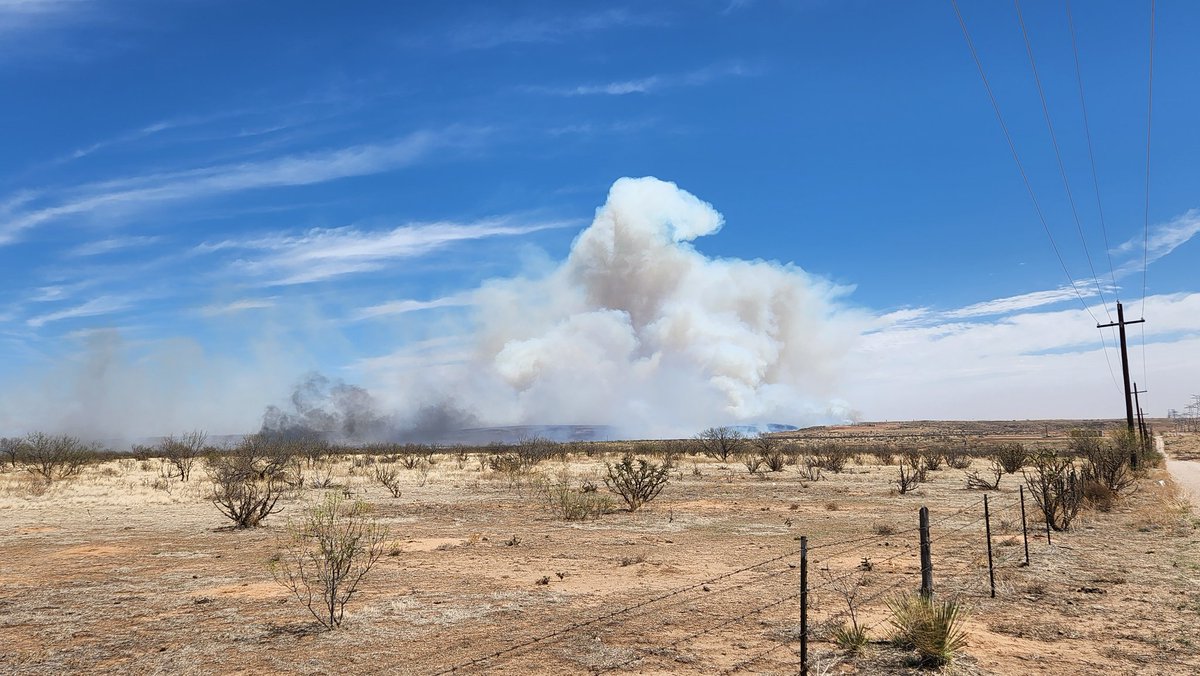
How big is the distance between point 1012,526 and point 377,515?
17.3m

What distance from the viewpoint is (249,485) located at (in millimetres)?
23891

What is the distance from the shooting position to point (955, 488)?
1196 inches

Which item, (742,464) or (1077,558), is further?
(742,464)

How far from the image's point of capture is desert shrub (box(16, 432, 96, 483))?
40447mm

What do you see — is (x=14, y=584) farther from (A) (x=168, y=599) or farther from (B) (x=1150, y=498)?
(B) (x=1150, y=498)

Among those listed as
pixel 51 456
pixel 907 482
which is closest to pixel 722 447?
pixel 907 482

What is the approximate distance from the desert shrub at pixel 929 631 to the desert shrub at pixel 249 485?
1603 cm

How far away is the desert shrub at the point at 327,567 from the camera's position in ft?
34.4

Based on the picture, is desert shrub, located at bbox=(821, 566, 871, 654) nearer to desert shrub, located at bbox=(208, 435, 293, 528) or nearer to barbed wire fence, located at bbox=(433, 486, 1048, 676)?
barbed wire fence, located at bbox=(433, 486, 1048, 676)

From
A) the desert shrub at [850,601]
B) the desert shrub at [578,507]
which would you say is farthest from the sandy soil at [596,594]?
the desert shrub at [578,507]

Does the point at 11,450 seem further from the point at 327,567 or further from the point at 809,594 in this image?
the point at 809,594

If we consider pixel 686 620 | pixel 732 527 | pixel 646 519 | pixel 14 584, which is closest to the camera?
pixel 686 620

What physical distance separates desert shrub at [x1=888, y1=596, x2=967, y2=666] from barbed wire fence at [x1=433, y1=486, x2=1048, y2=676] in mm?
346

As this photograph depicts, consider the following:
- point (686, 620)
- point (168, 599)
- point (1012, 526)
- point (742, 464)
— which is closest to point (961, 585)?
point (686, 620)
